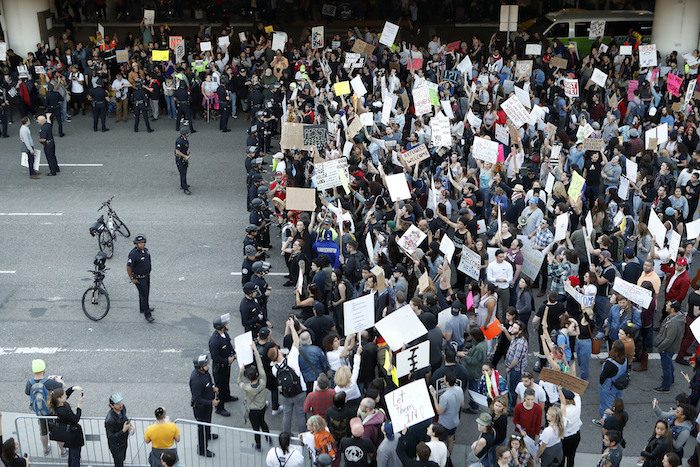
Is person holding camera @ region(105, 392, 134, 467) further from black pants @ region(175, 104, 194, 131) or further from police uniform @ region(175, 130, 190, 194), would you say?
black pants @ region(175, 104, 194, 131)

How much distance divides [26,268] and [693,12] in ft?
71.5

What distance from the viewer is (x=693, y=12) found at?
29375 millimetres

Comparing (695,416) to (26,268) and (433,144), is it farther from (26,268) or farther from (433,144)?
(26,268)

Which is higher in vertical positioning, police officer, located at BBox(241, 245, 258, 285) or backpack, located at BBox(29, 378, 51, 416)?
police officer, located at BBox(241, 245, 258, 285)

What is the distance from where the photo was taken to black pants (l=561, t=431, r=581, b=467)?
1134 cm

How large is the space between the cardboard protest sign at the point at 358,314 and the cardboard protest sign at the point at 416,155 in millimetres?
6173

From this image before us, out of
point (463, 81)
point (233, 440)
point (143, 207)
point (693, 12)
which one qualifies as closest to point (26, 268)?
point (143, 207)

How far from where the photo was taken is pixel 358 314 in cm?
1251

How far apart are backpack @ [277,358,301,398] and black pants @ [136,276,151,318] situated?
4.64 m

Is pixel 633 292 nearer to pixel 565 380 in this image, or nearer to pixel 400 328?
pixel 565 380

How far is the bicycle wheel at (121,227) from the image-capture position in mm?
18953

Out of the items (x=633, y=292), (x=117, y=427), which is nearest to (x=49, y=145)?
(x=117, y=427)

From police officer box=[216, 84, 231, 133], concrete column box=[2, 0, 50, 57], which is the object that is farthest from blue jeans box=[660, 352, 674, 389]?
concrete column box=[2, 0, 50, 57]

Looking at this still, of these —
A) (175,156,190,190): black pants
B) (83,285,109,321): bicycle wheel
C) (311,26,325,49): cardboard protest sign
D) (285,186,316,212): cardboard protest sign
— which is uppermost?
(311,26,325,49): cardboard protest sign
